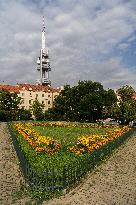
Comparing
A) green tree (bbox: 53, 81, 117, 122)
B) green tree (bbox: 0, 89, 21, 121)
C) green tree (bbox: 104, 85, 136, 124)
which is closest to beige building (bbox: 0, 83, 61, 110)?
green tree (bbox: 53, 81, 117, 122)

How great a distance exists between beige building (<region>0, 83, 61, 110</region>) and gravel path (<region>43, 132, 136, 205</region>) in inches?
4430

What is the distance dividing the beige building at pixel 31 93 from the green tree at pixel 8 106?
119 feet

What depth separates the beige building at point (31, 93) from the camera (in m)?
136

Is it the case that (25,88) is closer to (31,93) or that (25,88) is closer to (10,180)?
(31,93)

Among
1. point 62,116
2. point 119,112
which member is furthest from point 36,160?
point 62,116

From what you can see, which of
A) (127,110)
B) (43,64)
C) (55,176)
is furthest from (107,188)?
(43,64)

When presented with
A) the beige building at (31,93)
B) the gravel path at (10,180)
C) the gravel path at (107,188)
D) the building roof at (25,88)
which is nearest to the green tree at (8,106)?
the beige building at (31,93)

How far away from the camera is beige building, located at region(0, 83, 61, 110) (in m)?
136

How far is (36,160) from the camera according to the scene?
24078 mm

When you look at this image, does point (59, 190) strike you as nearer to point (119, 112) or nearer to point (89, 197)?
point (89, 197)

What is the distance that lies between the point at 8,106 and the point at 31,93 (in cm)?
4201

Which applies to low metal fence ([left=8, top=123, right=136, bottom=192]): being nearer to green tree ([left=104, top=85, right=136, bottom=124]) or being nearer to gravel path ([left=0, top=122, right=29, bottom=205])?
gravel path ([left=0, top=122, right=29, bottom=205])

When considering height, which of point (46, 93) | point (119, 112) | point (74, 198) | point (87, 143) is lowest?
point (74, 198)

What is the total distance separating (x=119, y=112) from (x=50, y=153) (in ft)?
160
